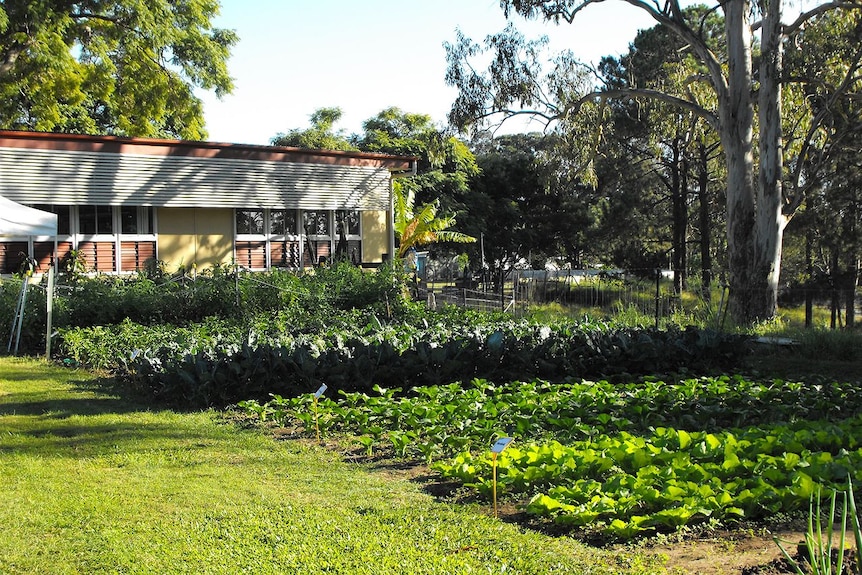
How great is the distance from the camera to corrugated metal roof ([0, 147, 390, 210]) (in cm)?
1889

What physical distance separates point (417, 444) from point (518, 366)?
12.5 ft

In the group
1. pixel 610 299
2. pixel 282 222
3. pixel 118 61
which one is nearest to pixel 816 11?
pixel 610 299

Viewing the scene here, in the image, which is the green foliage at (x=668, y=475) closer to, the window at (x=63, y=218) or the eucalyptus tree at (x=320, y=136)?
the window at (x=63, y=218)

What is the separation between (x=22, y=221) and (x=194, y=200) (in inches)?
407

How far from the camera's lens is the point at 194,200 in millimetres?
20969

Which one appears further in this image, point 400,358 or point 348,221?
point 348,221

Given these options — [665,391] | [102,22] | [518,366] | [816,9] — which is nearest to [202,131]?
[102,22]

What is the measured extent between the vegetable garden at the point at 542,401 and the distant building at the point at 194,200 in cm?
483

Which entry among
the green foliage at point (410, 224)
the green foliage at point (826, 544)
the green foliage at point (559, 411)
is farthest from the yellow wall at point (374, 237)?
the green foliage at point (826, 544)

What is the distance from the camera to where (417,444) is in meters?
7.27

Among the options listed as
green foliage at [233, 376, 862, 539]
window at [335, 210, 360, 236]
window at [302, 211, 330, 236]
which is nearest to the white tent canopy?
→ green foliage at [233, 376, 862, 539]

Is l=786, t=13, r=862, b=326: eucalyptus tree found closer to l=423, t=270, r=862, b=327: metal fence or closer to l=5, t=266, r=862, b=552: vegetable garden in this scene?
l=423, t=270, r=862, b=327: metal fence

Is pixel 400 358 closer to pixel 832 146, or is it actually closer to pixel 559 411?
pixel 559 411

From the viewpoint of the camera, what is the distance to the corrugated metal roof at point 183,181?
18891mm
